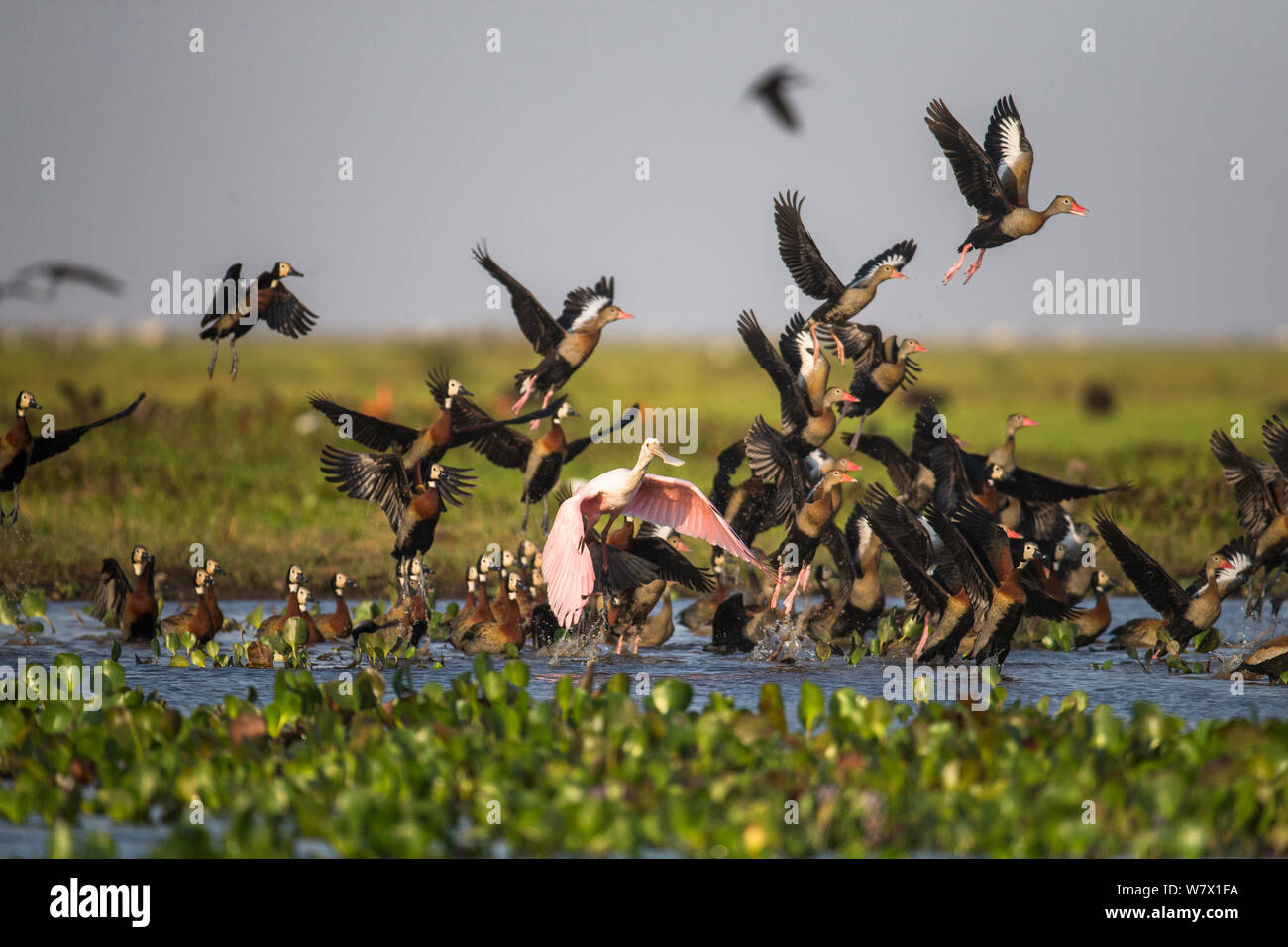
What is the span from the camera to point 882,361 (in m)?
13.1

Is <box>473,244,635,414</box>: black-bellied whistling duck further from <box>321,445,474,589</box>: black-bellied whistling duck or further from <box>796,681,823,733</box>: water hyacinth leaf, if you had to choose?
<box>796,681,823,733</box>: water hyacinth leaf

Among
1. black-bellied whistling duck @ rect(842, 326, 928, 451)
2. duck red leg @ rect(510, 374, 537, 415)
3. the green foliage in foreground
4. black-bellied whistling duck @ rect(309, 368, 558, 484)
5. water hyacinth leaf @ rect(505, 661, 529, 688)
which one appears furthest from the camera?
duck red leg @ rect(510, 374, 537, 415)

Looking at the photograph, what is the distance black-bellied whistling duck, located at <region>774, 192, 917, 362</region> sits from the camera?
13.0 meters

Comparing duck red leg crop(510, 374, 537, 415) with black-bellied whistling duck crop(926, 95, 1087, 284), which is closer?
black-bellied whistling duck crop(926, 95, 1087, 284)

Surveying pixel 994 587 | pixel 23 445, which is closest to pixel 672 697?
pixel 994 587

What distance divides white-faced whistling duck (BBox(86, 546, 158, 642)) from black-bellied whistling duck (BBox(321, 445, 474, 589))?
1.54 metres

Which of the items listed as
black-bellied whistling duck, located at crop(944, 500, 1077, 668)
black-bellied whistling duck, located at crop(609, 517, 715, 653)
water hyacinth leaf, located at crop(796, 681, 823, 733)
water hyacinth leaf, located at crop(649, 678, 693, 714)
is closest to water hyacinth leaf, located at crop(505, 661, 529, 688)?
water hyacinth leaf, located at crop(649, 678, 693, 714)

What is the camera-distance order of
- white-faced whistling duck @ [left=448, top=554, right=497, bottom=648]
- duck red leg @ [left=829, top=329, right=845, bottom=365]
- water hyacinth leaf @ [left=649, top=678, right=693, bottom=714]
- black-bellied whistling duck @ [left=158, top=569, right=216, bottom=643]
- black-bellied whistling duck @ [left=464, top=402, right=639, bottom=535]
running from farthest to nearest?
black-bellied whistling duck @ [left=464, top=402, right=639, bottom=535]
duck red leg @ [left=829, top=329, right=845, bottom=365]
white-faced whistling duck @ [left=448, top=554, right=497, bottom=648]
black-bellied whistling duck @ [left=158, top=569, right=216, bottom=643]
water hyacinth leaf @ [left=649, top=678, right=693, bottom=714]

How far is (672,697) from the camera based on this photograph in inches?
340

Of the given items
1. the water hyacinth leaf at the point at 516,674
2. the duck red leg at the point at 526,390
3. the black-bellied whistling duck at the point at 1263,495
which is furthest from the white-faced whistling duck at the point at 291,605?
the black-bellied whistling duck at the point at 1263,495
